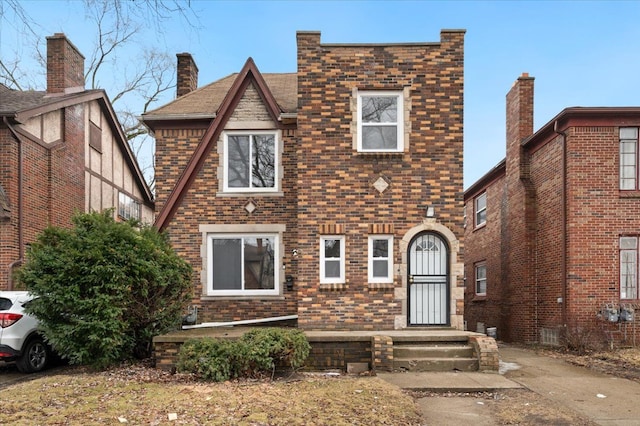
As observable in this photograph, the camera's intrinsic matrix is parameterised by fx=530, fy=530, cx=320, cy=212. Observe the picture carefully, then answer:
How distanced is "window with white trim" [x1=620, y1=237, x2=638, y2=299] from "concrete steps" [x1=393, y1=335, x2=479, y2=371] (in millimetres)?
5777

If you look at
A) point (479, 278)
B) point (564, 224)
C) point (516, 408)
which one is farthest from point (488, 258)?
point (516, 408)

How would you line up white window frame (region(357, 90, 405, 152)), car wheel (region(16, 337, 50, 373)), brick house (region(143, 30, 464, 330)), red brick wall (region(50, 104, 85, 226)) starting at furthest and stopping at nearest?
red brick wall (region(50, 104, 85, 226)) → white window frame (region(357, 90, 405, 152)) → brick house (region(143, 30, 464, 330)) → car wheel (region(16, 337, 50, 373))

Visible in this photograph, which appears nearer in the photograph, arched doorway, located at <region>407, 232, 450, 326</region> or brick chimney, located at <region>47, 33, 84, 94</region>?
arched doorway, located at <region>407, 232, 450, 326</region>

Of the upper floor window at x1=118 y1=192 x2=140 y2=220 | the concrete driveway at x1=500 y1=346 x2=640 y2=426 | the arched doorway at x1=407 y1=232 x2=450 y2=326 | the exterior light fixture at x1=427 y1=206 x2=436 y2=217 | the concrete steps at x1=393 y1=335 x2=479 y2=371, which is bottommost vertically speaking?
the concrete driveway at x1=500 y1=346 x2=640 y2=426

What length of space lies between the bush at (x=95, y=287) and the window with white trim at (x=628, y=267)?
37.3 ft

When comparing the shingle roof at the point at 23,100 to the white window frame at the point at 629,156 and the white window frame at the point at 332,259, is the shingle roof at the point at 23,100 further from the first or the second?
the white window frame at the point at 629,156

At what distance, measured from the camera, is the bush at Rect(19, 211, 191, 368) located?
374 inches

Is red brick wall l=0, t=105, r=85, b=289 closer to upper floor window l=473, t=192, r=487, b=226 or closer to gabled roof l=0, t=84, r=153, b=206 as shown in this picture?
gabled roof l=0, t=84, r=153, b=206

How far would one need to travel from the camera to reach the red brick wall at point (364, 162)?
1202cm

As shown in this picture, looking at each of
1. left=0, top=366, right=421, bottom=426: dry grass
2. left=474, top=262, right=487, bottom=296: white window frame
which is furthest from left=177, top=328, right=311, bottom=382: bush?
left=474, top=262, right=487, bottom=296: white window frame

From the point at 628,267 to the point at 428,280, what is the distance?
5.73m

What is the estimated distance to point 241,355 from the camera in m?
9.02

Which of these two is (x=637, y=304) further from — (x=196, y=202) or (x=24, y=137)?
(x=24, y=137)

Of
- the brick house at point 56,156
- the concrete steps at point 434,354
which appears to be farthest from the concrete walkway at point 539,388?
the brick house at point 56,156
